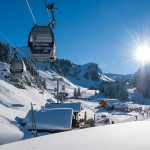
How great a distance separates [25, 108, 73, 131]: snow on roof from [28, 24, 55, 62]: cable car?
16.8 meters

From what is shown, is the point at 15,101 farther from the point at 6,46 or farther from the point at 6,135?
the point at 6,46

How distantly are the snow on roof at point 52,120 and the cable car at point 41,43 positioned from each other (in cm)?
1677

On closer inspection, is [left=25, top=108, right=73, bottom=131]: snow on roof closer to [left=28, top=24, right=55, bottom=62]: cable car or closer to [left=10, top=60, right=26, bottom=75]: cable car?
[left=10, top=60, right=26, bottom=75]: cable car

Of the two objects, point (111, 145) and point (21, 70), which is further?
point (21, 70)

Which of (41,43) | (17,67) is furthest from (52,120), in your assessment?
(41,43)

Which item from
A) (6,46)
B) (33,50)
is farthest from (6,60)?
(33,50)

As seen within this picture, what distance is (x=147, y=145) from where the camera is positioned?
8273mm

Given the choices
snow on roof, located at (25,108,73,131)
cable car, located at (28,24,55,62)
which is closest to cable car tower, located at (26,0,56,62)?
cable car, located at (28,24,55,62)

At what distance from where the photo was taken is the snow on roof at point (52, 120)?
30.5m

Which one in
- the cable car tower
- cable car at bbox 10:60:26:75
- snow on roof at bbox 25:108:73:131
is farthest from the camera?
snow on roof at bbox 25:108:73:131

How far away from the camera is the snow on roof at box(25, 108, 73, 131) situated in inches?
1201

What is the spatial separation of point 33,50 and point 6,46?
135 m

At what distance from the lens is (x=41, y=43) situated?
14102mm

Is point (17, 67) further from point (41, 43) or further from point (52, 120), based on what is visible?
point (52, 120)
